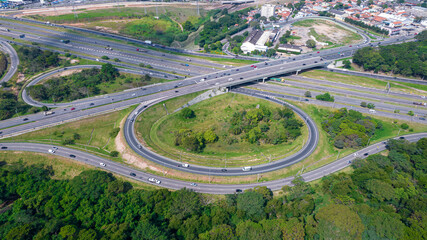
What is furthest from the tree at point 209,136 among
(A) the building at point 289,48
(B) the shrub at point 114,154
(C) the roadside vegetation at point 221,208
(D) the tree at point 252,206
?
(A) the building at point 289,48

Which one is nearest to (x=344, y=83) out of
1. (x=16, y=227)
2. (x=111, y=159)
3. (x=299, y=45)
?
(x=299, y=45)

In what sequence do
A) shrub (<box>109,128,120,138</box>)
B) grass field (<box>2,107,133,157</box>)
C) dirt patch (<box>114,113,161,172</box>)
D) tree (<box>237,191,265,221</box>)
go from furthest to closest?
1. shrub (<box>109,128,120,138</box>)
2. grass field (<box>2,107,133,157</box>)
3. dirt patch (<box>114,113,161,172</box>)
4. tree (<box>237,191,265,221</box>)

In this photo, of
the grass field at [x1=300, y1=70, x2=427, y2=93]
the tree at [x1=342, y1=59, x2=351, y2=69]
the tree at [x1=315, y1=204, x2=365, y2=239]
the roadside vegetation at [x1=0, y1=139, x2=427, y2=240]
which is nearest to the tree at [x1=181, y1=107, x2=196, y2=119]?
the roadside vegetation at [x1=0, y1=139, x2=427, y2=240]

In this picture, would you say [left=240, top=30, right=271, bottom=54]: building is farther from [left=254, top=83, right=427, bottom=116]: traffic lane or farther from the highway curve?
the highway curve

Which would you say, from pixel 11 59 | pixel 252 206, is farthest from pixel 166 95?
pixel 11 59

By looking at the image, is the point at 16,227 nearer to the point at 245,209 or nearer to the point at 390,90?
the point at 245,209
